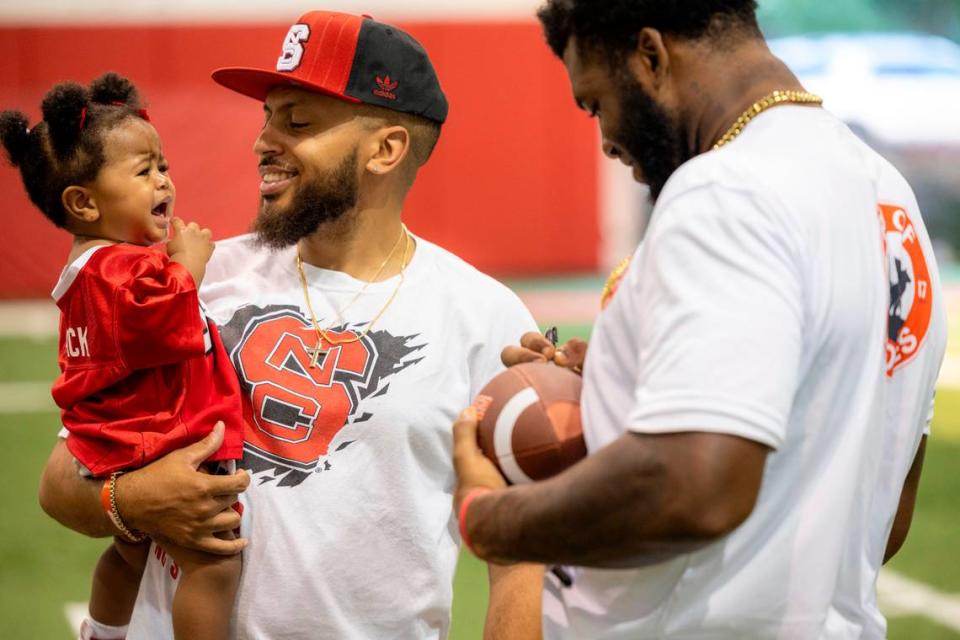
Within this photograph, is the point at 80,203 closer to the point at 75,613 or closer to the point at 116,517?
the point at 116,517

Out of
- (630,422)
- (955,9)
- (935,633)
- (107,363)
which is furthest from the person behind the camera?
(955,9)

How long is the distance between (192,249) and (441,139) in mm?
13936

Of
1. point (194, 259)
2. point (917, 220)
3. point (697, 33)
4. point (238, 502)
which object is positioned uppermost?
point (697, 33)

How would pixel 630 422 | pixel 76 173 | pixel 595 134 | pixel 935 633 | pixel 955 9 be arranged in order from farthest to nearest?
pixel 955 9, pixel 595 134, pixel 935 633, pixel 76 173, pixel 630 422

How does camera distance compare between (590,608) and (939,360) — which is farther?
(939,360)

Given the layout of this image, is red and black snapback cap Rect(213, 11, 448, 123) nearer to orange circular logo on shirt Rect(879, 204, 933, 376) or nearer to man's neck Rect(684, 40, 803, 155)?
man's neck Rect(684, 40, 803, 155)

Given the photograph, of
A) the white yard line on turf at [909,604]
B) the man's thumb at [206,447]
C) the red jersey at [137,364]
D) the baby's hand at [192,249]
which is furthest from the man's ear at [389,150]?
the white yard line on turf at [909,604]

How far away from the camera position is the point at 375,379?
310 centimetres

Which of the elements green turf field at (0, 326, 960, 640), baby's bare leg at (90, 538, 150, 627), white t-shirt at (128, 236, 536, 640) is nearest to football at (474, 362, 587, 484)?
white t-shirt at (128, 236, 536, 640)

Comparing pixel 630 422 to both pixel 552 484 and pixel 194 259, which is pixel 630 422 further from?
pixel 194 259

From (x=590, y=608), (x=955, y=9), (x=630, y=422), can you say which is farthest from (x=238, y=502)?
(x=955, y=9)

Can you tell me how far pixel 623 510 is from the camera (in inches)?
72.4

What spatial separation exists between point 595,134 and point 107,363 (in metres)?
15.4

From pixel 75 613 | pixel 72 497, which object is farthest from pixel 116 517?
pixel 75 613
